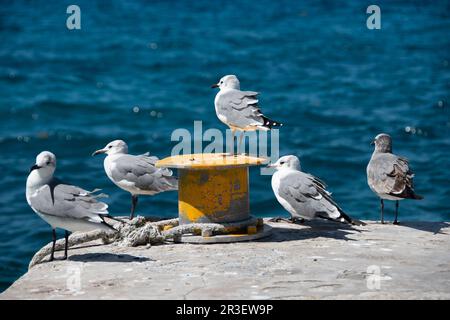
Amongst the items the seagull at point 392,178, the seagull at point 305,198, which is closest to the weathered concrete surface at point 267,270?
the seagull at point 305,198

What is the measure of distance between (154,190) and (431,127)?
42.0ft

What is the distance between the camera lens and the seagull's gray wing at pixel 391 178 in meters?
8.85

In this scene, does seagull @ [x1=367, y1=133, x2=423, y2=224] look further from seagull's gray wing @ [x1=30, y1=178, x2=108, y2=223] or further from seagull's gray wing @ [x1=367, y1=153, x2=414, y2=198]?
seagull's gray wing @ [x1=30, y1=178, x2=108, y2=223]

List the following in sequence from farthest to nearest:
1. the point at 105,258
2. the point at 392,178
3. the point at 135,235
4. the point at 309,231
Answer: the point at 392,178, the point at 309,231, the point at 135,235, the point at 105,258

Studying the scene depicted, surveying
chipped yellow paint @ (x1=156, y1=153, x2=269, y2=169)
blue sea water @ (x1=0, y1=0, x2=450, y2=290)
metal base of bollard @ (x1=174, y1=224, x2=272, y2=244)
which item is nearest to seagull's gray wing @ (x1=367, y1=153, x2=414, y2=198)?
chipped yellow paint @ (x1=156, y1=153, x2=269, y2=169)

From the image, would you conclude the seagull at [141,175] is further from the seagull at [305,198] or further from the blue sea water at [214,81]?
the blue sea water at [214,81]

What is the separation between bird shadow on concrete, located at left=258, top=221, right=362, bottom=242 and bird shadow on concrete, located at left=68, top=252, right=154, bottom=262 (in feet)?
3.93

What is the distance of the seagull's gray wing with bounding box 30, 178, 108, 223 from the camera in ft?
24.3

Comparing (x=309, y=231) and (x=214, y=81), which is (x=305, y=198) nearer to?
(x=309, y=231)

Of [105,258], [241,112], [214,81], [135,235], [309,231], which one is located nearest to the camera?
[105,258]

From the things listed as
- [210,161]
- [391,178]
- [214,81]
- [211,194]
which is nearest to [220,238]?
[211,194]

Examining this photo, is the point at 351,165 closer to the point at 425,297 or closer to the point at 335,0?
the point at 425,297

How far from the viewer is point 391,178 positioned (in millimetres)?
8891

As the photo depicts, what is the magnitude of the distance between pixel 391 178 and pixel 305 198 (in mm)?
1059
